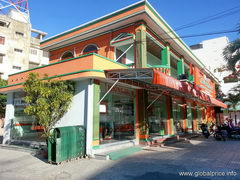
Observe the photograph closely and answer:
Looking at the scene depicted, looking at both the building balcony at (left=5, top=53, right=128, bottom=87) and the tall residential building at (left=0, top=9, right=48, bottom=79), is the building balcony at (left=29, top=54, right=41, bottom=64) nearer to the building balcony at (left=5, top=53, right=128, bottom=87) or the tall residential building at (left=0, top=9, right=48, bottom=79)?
the tall residential building at (left=0, top=9, right=48, bottom=79)

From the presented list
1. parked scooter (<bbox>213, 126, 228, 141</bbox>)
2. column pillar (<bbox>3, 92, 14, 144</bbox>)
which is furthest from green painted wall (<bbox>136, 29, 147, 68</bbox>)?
column pillar (<bbox>3, 92, 14, 144</bbox>)

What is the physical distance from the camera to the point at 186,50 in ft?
55.2

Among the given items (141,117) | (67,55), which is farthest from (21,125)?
(141,117)

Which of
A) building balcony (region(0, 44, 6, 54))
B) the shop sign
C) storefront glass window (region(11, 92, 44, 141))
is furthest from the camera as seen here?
building balcony (region(0, 44, 6, 54))

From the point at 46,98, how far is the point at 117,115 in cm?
412

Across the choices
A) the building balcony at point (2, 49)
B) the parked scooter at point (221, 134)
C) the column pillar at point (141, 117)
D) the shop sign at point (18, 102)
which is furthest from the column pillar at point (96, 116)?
the building balcony at point (2, 49)

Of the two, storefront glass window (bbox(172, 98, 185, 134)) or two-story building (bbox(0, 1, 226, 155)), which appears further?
storefront glass window (bbox(172, 98, 185, 134))

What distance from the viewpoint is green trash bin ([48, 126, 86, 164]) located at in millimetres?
7151

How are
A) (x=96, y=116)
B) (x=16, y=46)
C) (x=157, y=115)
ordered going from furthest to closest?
(x=16, y=46)
(x=157, y=115)
(x=96, y=116)

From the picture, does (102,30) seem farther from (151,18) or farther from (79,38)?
(151,18)

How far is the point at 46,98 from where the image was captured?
8758mm

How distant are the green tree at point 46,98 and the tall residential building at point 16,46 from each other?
27764mm

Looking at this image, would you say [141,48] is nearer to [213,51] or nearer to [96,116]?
[96,116]

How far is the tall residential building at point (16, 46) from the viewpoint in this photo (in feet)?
107
